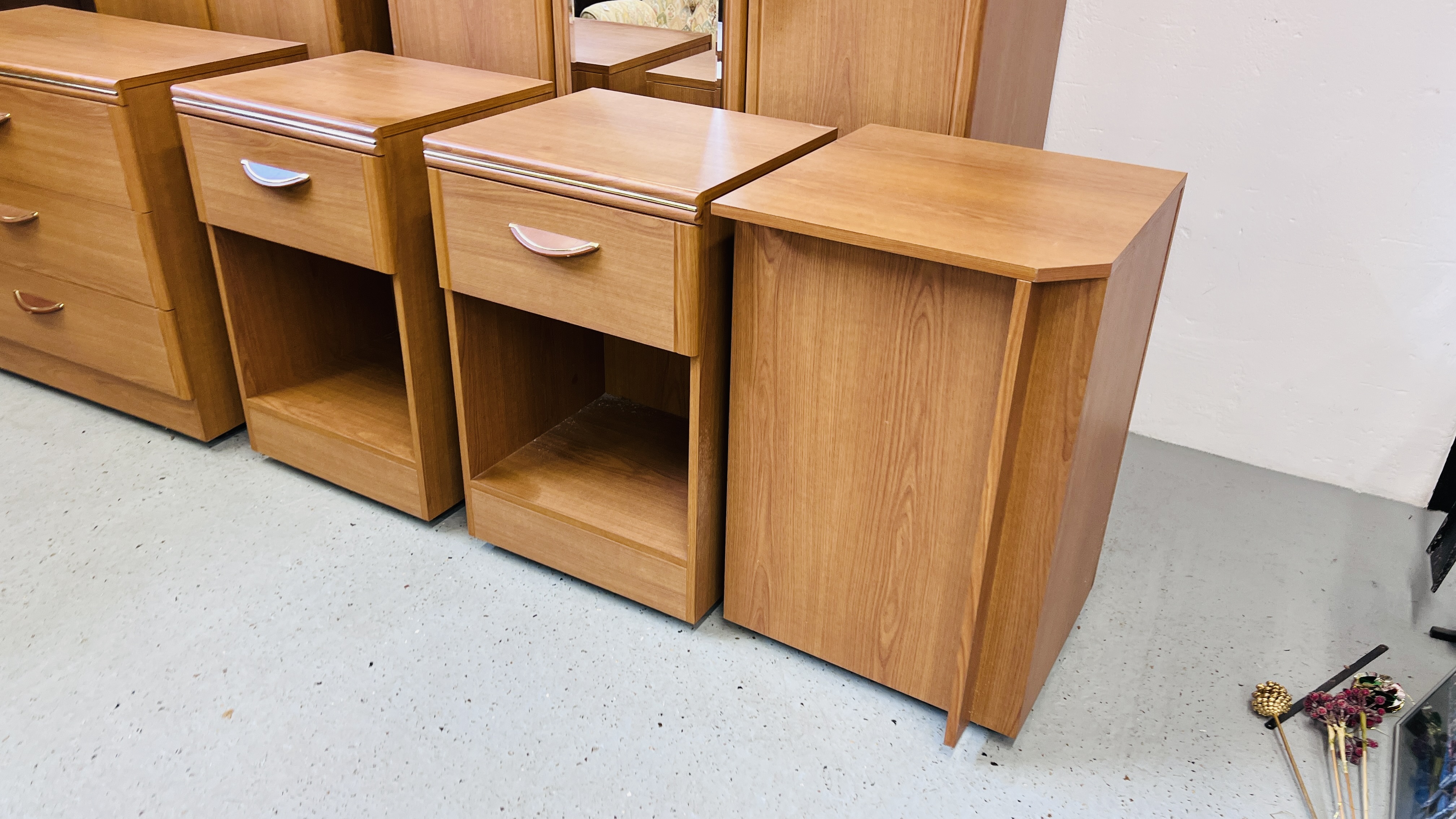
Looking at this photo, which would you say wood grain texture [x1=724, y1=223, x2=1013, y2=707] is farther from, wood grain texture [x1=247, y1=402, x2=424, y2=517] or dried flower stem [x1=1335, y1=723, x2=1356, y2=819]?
wood grain texture [x1=247, y1=402, x2=424, y2=517]

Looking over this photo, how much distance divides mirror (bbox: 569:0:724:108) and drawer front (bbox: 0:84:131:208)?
32.9 inches

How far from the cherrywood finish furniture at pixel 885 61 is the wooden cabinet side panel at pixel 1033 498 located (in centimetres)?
51

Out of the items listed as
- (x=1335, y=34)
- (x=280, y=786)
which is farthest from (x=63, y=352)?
(x=1335, y=34)

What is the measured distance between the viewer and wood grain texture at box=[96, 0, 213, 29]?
2.14 m

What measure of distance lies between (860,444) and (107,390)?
170 cm

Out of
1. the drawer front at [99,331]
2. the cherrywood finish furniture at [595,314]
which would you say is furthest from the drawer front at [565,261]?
the drawer front at [99,331]

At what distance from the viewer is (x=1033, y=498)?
124 centimetres

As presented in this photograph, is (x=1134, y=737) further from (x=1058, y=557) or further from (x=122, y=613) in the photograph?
(x=122, y=613)

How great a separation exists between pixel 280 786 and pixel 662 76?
130cm

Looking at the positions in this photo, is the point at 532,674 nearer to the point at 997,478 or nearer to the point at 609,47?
the point at 997,478

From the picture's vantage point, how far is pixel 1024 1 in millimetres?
1581

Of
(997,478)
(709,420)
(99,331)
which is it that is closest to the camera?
(997,478)

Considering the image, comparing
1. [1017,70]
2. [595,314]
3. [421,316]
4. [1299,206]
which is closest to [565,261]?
[595,314]

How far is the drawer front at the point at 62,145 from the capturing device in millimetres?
1735
